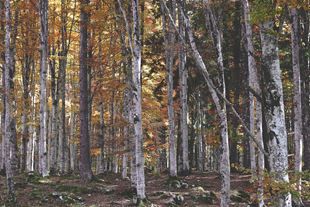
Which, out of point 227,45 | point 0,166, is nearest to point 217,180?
point 227,45

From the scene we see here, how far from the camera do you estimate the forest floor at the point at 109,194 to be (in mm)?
13438

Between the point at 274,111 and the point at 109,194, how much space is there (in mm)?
9873

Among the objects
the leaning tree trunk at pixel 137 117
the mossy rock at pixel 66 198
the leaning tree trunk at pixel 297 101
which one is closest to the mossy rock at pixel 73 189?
the mossy rock at pixel 66 198

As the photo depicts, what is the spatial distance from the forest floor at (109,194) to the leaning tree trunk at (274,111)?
537 centimetres

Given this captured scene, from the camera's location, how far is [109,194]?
15.2 metres

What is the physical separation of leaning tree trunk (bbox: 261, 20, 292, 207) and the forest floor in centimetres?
537

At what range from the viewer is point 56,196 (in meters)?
13.8

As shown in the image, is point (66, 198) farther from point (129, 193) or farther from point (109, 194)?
point (129, 193)

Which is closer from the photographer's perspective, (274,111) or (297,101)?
(274,111)

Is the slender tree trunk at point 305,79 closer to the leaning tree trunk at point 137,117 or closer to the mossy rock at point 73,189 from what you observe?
the leaning tree trunk at point 137,117

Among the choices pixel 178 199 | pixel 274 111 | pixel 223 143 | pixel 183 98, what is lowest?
pixel 178 199

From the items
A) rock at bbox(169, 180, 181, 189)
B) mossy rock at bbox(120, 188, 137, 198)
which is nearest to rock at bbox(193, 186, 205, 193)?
rock at bbox(169, 180, 181, 189)

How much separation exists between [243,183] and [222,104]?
30.2 feet

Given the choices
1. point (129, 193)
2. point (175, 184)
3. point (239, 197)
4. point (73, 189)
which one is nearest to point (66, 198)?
point (73, 189)
